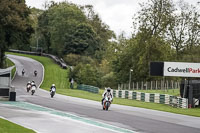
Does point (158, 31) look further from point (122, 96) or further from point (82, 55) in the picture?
point (82, 55)

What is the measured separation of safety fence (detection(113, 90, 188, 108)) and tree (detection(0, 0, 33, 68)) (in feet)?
74.2

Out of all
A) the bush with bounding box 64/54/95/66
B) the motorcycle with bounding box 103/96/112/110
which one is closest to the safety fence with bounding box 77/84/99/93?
the motorcycle with bounding box 103/96/112/110

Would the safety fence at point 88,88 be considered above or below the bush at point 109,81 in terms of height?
below

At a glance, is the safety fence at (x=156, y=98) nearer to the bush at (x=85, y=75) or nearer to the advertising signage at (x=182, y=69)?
the advertising signage at (x=182, y=69)

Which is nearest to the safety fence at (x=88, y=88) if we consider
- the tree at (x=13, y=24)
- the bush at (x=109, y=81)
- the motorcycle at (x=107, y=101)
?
the tree at (x=13, y=24)

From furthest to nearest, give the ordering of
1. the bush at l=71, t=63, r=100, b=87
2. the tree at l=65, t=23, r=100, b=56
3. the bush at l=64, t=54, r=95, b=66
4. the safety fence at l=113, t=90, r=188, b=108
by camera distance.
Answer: the tree at l=65, t=23, r=100, b=56
the bush at l=64, t=54, r=95, b=66
the bush at l=71, t=63, r=100, b=87
the safety fence at l=113, t=90, r=188, b=108

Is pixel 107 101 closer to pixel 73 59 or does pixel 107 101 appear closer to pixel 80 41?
pixel 73 59

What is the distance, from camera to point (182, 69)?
3534cm

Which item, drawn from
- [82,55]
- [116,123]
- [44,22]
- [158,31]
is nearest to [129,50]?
[158,31]

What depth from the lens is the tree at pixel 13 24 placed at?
6556 cm

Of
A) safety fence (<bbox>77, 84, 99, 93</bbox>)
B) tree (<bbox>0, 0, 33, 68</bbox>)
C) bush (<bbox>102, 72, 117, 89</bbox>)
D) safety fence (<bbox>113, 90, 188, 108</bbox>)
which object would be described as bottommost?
safety fence (<bbox>113, 90, 188, 108</bbox>)

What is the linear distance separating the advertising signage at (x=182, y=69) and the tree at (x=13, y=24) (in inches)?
1435

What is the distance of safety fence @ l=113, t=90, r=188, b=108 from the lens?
1432 inches

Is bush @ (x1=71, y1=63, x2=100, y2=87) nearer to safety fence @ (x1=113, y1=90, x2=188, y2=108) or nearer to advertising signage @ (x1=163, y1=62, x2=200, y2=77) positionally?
safety fence @ (x1=113, y1=90, x2=188, y2=108)
